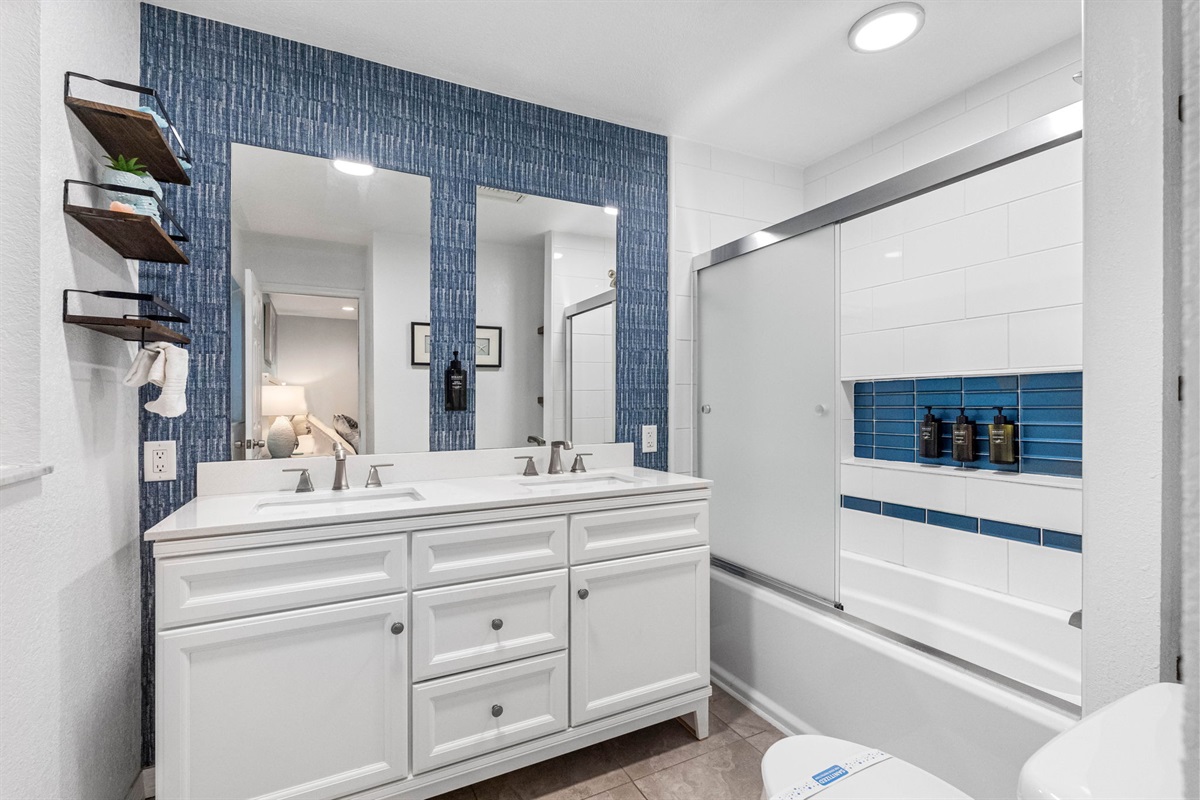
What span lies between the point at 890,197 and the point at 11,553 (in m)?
2.21

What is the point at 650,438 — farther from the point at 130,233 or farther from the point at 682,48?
the point at 130,233

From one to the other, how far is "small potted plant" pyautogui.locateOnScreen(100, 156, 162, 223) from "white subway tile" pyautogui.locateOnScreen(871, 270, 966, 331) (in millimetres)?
2641

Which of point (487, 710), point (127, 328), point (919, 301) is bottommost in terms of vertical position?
point (487, 710)

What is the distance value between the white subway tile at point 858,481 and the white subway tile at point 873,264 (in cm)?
84

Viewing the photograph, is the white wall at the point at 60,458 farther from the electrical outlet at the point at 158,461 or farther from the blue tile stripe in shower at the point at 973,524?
the blue tile stripe in shower at the point at 973,524

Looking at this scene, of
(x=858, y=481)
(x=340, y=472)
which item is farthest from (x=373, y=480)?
(x=858, y=481)

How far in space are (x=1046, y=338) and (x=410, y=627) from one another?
227cm

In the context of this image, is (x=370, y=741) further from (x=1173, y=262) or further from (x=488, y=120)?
(x=488, y=120)

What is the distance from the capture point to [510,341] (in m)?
2.24

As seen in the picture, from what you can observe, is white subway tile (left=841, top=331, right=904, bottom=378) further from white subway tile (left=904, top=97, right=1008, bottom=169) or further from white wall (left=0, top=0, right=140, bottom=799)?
white wall (left=0, top=0, right=140, bottom=799)

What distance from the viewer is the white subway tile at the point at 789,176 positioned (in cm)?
288

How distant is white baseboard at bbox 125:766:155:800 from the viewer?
1660mm

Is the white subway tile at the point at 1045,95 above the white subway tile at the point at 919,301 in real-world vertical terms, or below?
above

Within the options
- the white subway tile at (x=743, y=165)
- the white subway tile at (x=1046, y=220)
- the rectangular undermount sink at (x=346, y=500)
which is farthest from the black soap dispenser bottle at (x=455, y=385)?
the white subway tile at (x=1046, y=220)
